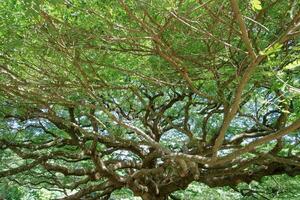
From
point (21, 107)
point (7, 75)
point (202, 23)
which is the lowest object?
point (202, 23)

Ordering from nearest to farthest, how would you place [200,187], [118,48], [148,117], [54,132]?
[118,48]
[148,117]
[54,132]
[200,187]

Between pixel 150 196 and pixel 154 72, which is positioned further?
pixel 150 196

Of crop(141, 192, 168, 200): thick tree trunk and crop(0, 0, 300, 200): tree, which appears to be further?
crop(141, 192, 168, 200): thick tree trunk

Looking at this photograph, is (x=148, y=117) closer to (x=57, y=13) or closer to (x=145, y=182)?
(x=145, y=182)

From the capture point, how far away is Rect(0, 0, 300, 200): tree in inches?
104

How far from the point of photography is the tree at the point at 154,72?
2.63 metres

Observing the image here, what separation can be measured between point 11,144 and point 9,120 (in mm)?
318

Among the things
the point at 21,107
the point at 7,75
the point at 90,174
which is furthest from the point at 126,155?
the point at 7,75

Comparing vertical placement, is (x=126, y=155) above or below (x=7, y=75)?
above

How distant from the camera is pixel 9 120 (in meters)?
6.21

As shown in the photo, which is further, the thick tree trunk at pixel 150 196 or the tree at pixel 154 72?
the thick tree trunk at pixel 150 196

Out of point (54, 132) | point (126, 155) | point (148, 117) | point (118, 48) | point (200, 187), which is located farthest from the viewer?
point (200, 187)

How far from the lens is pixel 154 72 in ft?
12.6

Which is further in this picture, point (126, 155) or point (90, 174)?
point (126, 155)
